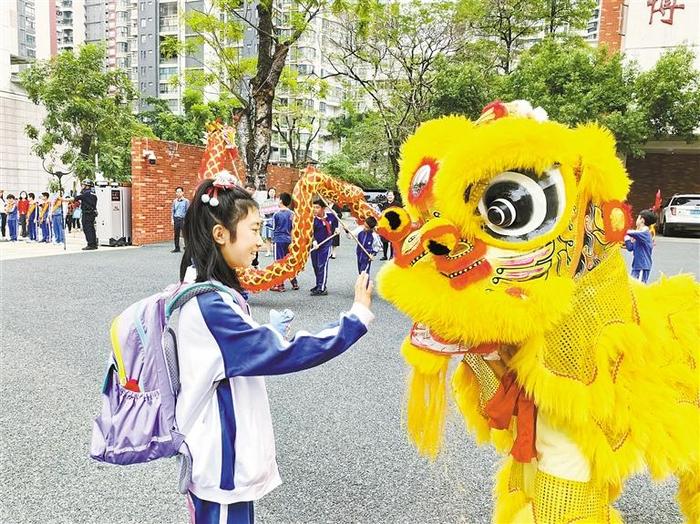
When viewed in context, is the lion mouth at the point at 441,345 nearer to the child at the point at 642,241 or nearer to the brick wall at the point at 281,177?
the child at the point at 642,241

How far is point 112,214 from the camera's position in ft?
50.2

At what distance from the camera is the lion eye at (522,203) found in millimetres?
1692

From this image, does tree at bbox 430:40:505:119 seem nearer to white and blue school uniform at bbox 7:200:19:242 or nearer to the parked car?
the parked car

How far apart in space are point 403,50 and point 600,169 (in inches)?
798

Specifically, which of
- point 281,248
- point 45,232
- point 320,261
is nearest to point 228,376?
point 320,261

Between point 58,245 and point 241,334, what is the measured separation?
16.3 meters

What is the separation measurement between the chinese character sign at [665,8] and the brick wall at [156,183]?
1811cm

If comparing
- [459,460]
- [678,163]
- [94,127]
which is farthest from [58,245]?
[678,163]

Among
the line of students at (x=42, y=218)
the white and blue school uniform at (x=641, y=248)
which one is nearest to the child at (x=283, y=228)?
the white and blue school uniform at (x=641, y=248)

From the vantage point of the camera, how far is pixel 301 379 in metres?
4.71

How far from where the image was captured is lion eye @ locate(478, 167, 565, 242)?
66.6 inches

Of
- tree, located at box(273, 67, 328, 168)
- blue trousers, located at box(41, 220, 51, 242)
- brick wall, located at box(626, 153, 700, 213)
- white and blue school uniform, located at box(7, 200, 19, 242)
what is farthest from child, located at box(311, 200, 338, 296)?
brick wall, located at box(626, 153, 700, 213)

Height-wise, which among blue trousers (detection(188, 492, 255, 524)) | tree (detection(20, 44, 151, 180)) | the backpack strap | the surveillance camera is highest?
tree (detection(20, 44, 151, 180))

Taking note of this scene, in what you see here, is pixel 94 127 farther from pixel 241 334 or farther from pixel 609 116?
pixel 241 334
